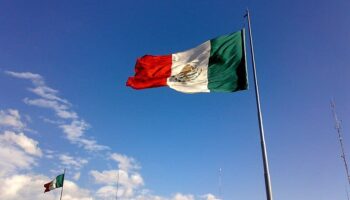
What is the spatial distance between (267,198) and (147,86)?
6953mm

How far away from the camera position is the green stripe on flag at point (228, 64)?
554 inches

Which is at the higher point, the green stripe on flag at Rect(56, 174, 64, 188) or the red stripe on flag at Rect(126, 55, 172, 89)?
the green stripe on flag at Rect(56, 174, 64, 188)

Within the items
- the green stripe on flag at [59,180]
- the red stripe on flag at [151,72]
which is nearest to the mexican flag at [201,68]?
the red stripe on flag at [151,72]

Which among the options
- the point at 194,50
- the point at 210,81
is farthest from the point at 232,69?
the point at 194,50

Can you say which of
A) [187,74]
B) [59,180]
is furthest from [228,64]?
[59,180]

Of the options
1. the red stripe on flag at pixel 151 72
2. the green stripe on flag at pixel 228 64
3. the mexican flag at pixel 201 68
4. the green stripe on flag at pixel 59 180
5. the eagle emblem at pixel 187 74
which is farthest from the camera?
the green stripe on flag at pixel 59 180

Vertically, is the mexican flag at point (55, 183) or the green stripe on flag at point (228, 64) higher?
the mexican flag at point (55, 183)

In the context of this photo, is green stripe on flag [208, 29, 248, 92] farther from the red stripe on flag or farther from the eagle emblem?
the red stripe on flag

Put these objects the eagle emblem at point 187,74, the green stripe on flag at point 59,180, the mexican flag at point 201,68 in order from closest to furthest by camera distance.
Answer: the mexican flag at point 201,68 → the eagle emblem at point 187,74 → the green stripe on flag at point 59,180

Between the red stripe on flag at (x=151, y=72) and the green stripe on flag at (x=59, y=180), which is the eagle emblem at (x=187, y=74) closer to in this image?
the red stripe on flag at (x=151, y=72)

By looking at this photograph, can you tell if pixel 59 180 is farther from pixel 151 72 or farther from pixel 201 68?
pixel 201 68

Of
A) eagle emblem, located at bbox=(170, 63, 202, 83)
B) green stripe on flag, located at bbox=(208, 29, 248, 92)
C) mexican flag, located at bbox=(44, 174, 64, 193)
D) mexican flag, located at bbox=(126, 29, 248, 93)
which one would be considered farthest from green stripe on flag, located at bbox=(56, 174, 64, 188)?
green stripe on flag, located at bbox=(208, 29, 248, 92)

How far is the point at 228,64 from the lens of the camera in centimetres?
1484

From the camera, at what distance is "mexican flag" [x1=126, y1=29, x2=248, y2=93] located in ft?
47.5
